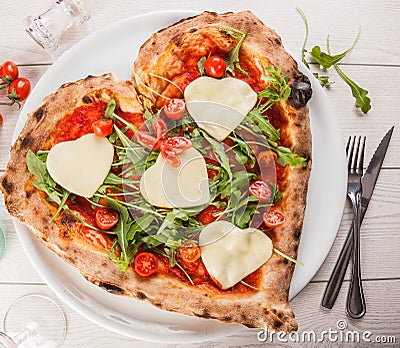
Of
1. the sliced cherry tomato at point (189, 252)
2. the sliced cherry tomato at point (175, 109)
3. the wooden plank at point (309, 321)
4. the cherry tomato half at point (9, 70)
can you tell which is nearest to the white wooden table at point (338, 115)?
the wooden plank at point (309, 321)

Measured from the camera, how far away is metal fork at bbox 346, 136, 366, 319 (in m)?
3.42

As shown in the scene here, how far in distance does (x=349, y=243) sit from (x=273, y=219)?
0.69 meters

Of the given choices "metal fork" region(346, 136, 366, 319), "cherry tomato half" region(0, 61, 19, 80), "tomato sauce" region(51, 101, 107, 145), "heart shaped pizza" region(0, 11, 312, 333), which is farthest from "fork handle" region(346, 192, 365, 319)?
"cherry tomato half" region(0, 61, 19, 80)

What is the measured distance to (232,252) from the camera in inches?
116

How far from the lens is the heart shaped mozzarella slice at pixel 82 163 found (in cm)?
295

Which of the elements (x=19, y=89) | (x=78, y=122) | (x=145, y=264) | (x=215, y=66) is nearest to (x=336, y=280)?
(x=145, y=264)

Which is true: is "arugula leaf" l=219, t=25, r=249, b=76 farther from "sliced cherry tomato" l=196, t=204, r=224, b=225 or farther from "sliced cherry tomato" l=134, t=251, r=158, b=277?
"sliced cherry tomato" l=134, t=251, r=158, b=277

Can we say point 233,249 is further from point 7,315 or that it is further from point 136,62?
point 7,315

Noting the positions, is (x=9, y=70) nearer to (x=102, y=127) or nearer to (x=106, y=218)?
(x=102, y=127)

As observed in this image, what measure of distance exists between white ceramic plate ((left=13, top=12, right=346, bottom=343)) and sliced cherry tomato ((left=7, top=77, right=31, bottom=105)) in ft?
0.48

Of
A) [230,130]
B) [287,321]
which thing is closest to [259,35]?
[230,130]

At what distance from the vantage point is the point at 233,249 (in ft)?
9.71

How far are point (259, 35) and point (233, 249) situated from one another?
121 centimetres

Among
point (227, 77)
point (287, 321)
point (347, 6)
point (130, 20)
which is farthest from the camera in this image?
point (347, 6)
